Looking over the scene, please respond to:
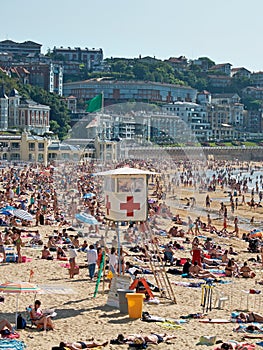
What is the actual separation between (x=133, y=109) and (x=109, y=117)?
363 cm

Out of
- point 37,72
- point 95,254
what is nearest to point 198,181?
point 95,254

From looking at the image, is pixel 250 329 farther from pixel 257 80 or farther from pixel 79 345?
pixel 257 80

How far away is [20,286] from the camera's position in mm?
10148

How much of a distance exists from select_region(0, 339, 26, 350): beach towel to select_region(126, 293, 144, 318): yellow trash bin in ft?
6.57

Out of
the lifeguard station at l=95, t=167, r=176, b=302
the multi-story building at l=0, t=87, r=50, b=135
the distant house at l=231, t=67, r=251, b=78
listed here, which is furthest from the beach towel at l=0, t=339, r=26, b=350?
the distant house at l=231, t=67, r=251, b=78

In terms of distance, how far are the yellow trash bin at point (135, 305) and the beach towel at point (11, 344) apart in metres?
2.00

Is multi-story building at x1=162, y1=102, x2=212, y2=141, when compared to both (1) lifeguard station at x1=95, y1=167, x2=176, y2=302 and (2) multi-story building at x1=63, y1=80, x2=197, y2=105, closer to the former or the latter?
(2) multi-story building at x1=63, y1=80, x2=197, y2=105

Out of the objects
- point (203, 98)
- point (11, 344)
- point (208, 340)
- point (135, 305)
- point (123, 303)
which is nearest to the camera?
point (11, 344)

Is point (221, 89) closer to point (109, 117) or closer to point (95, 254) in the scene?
point (109, 117)

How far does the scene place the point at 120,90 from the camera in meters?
113

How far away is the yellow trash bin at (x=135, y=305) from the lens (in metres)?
10.9

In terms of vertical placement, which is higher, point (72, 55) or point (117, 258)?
point (72, 55)

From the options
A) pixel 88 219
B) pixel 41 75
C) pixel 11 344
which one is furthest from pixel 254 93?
pixel 11 344

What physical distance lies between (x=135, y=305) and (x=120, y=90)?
103 m
